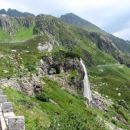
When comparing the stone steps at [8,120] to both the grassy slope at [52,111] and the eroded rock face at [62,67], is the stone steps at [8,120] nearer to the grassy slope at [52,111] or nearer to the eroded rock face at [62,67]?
the grassy slope at [52,111]

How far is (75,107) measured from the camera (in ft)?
206

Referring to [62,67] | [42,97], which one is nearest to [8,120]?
[42,97]

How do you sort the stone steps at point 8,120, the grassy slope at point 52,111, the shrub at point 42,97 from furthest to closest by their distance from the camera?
the shrub at point 42,97 < the grassy slope at point 52,111 < the stone steps at point 8,120

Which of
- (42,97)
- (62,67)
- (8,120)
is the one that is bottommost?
(62,67)

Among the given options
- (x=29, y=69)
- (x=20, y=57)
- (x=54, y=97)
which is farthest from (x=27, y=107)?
(x=20, y=57)

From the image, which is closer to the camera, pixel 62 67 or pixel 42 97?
pixel 42 97

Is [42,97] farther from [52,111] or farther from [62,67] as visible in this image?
[62,67]

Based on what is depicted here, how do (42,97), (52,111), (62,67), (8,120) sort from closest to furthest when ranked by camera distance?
1. (8,120)
2. (52,111)
3. (42,97)
4. (62,67)

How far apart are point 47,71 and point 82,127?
76.7 meters

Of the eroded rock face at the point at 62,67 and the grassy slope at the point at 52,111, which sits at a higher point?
the grassy slope at the point at 52,111

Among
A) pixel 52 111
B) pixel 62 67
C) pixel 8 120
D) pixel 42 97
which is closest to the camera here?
pixel 8 120

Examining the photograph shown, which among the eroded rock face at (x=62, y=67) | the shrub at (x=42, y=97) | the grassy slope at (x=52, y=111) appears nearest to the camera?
the grassy slope at (x=52, y=111)

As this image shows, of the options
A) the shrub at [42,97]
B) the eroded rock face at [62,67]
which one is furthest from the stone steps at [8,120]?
the eroded rock face at [62,67]

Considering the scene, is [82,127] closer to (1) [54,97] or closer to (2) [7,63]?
(1) [54,97]
